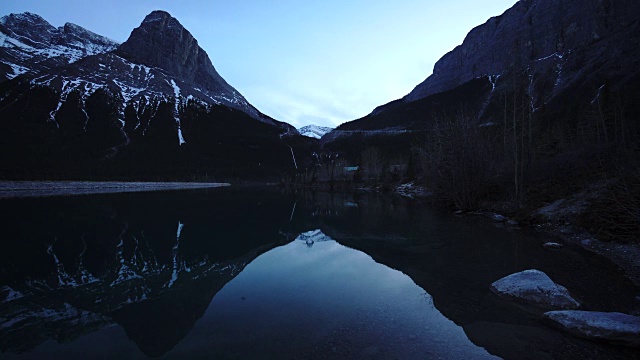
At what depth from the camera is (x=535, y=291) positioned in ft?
26.5

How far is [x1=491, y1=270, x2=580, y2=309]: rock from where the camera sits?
301 inches

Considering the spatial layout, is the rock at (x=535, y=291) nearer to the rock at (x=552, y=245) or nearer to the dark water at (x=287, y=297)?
the dark water at (x=287, y=297)

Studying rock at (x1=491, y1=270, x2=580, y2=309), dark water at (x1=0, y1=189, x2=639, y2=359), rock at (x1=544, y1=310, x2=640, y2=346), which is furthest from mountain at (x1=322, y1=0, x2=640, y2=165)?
rock at (x1=544, y1=310, x2=640, y2=346)

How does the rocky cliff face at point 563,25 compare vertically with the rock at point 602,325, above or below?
above

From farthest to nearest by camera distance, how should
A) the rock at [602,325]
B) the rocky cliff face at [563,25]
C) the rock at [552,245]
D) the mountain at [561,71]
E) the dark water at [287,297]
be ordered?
the rocky cliff face at [563,25] < the mountain at [561,71] < the rock at [552,245] < the dark water at [287,297] < the rock at [602,325]

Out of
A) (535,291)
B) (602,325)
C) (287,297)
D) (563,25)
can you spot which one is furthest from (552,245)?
(563,25)

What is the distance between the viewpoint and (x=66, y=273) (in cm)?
1080

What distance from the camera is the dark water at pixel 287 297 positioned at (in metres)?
6.01

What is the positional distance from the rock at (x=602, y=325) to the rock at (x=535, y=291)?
101 centimetres

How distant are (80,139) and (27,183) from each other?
323 feet

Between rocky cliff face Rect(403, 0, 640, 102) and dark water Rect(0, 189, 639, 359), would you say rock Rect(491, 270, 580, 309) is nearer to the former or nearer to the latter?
dark water Rect(0, 189, 639, 359)

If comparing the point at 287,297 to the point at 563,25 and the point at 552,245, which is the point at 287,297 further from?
the point at 563,25

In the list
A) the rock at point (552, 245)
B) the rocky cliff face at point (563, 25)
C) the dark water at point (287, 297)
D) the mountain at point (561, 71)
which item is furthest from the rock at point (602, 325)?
the rocky cliff face at point (563, 25)

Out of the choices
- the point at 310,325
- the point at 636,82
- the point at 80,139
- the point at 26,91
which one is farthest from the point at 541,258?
the point at 26,91
